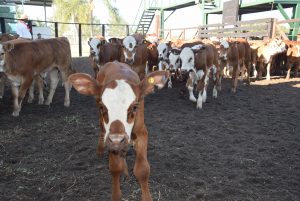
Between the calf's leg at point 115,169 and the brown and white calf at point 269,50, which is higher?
the brown and white calf at point 269,50

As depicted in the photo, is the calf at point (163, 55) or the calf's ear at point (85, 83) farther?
the calf at point (163, 55)

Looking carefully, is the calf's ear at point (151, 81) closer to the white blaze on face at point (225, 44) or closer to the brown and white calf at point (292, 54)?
the white blaze on face at point (225, 44)

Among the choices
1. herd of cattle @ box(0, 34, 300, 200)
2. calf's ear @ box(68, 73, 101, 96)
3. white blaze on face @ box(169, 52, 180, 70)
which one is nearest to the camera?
herd of cattle @ box(0, 34, 300, 200)

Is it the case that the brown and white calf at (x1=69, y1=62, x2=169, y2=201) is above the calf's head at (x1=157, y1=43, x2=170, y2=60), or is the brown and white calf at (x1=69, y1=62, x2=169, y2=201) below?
below

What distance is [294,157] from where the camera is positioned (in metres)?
4.68

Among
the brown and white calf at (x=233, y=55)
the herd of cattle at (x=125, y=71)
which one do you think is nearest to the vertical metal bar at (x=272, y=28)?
the herd of cattle at (x=125, y=71)

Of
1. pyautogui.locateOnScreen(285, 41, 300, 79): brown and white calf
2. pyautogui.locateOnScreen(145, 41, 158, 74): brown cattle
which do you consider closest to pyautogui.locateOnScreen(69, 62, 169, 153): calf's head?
pyautogui.locateOnScreen(145, 41, 158, 74): brown cattle

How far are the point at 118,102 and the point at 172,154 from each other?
2.16 meters

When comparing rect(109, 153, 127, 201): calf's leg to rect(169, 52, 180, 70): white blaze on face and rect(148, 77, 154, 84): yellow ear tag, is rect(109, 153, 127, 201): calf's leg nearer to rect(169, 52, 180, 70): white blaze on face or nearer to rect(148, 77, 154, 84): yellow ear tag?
rect(148, 77, 154, 84): yellow ear tag

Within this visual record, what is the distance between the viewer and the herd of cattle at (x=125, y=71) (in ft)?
9.47

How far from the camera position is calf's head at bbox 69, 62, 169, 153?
266 centimetres

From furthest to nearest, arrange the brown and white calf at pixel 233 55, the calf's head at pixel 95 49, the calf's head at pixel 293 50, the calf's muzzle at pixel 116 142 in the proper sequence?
the calf's head at pixel 293 50 → the calf's head at pixel 95 49 → the brown and white calf at pixel 233 55 → the calf's muzzle at pixel 116 142

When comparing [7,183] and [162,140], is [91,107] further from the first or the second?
[7,183]

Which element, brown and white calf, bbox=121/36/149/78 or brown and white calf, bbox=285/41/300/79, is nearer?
brown and white calf, bbox=121/36/149/78
